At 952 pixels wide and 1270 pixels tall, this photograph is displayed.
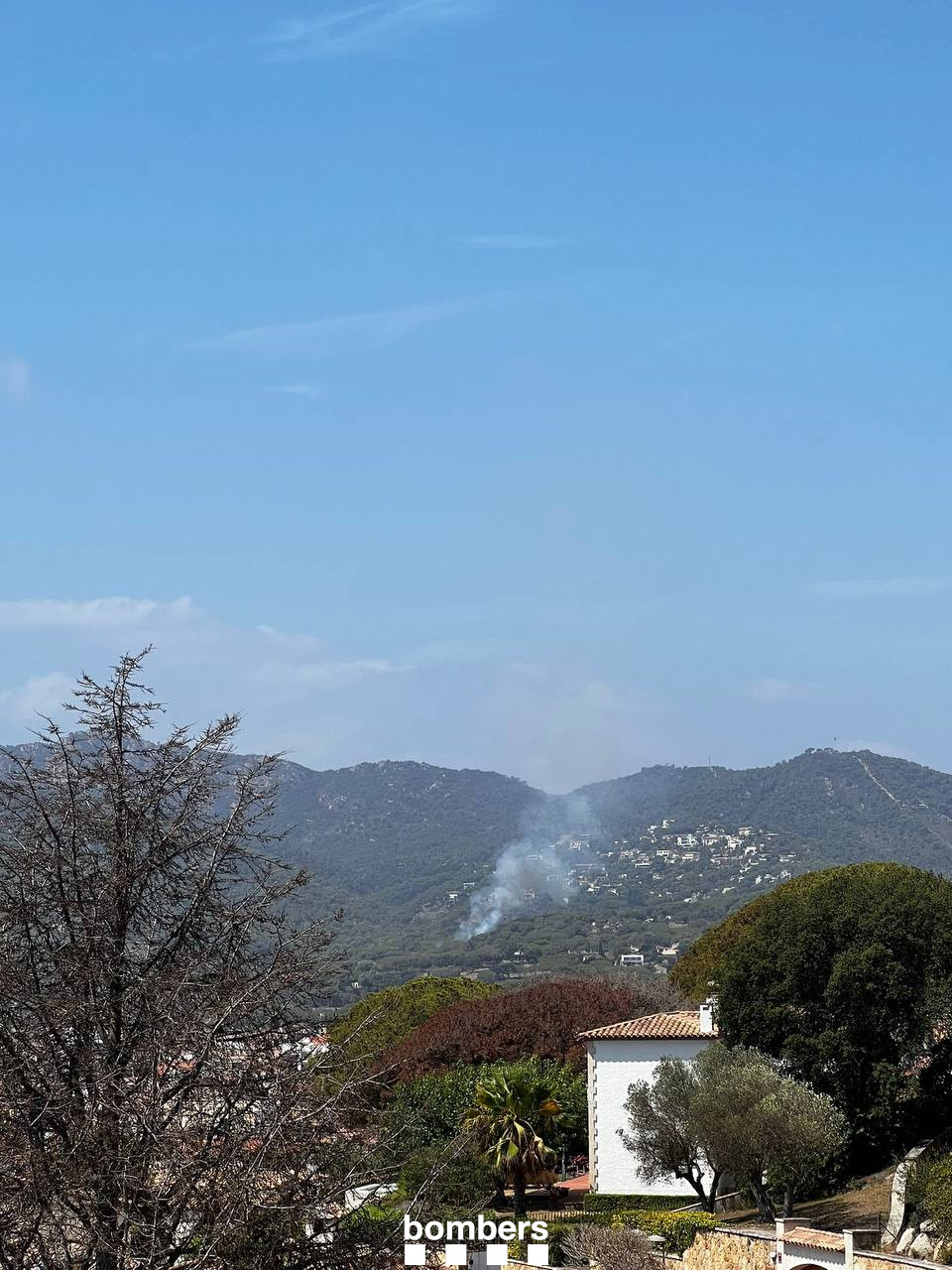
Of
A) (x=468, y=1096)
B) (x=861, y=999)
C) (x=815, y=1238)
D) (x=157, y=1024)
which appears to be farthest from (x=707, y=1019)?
(x=157, y=1024)

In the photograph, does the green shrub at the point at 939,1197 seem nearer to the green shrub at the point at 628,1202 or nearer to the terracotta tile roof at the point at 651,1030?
the green shrub at the point at 628,1202

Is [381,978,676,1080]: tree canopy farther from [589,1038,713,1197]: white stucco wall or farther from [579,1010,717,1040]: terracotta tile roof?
[589,1038,713,1197]: white stucco wall

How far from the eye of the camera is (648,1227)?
30062 millimetres

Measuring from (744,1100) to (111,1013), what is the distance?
24845 mm

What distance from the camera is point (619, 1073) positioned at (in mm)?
39688

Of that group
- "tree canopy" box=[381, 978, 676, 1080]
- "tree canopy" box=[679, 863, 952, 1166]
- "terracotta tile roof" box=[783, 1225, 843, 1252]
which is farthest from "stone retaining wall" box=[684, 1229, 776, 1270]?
"tree canopy" box=[381, 978, 676, 1080]

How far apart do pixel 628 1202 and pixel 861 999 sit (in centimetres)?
774

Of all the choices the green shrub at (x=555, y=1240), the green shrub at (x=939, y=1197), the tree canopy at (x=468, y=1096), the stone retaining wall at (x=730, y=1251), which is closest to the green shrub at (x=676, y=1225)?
the stone retaining wall at (x=730, y=1251)

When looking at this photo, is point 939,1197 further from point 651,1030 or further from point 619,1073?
point 619,1073

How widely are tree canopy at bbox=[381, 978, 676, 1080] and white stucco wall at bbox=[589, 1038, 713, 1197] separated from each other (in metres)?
8.17

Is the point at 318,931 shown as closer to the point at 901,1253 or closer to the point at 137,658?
the point at 137,658

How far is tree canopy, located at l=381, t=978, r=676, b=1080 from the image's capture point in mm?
49656

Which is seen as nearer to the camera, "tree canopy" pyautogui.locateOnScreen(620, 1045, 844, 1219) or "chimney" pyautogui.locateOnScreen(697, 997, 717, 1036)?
"tree canopy" pyautogui.locateOnScreen(620, 1045, 844, 1219)

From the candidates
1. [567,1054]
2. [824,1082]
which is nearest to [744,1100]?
[824,1082]
